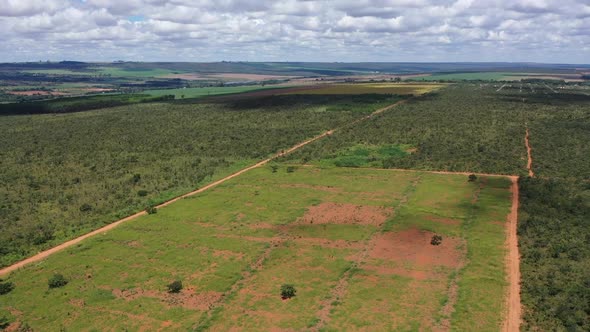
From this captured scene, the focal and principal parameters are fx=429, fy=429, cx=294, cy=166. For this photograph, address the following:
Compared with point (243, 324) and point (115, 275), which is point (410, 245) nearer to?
point (243, 324)

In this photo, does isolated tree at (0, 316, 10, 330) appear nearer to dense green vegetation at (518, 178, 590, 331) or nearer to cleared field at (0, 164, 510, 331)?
cleared field at (0, 164, 510, 331)

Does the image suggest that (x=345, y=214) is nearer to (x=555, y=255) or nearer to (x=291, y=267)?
(x=291, y=267)

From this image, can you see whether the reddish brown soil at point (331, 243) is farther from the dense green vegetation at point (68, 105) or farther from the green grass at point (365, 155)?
the dense green vegetation at point (68, 105)

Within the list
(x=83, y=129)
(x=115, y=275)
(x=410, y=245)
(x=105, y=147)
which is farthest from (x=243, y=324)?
(x=83, y=129)

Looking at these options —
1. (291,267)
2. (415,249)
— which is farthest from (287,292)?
(415,249)

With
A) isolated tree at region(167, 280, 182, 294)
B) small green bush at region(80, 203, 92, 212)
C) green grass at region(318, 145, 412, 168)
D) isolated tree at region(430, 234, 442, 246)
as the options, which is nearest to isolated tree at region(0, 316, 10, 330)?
isolated tree at region(167, 280, 182, 294)
